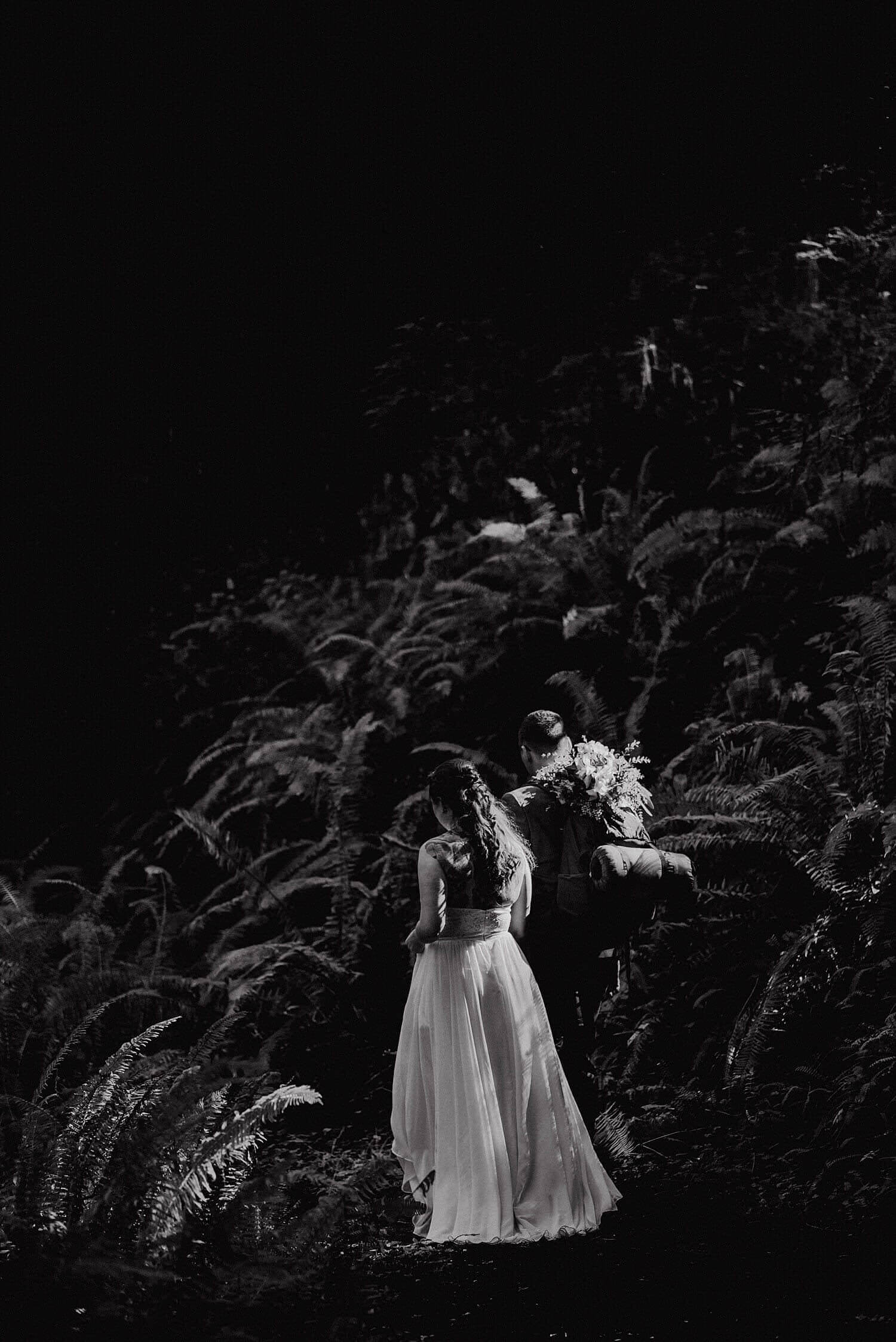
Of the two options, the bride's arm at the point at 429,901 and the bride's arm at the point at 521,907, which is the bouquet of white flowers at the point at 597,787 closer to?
the bride's arm at the point at 521,907

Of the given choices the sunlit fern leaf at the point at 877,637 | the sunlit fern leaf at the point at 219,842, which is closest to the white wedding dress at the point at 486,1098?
the sunlit fern leaf at the point at 877,637

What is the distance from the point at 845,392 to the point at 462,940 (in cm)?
544

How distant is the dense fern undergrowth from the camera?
4172 millimetres

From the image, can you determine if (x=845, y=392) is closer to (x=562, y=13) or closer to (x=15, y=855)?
(x=562, y=13)

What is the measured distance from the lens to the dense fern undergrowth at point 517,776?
4172 millimetres

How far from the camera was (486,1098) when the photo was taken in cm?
383

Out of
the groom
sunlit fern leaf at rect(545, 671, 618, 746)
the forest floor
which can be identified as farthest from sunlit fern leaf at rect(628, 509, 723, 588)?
the forest floor

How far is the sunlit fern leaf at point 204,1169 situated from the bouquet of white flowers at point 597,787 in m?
1.43

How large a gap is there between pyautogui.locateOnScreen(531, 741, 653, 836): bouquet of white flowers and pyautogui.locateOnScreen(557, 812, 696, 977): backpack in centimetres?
3

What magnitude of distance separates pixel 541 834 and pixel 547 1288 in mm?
1653

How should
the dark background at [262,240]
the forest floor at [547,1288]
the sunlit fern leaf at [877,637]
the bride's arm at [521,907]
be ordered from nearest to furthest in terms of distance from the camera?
the forest floor at [547,1288] < the bride's arm at [521,907] < the sunlit fern leaf at [877,637] < the dark background at [262,240]

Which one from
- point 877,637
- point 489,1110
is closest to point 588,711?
point 877,637

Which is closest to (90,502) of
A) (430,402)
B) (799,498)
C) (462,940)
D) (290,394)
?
(290,394)

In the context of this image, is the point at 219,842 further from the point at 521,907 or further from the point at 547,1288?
the point at 547,1288
